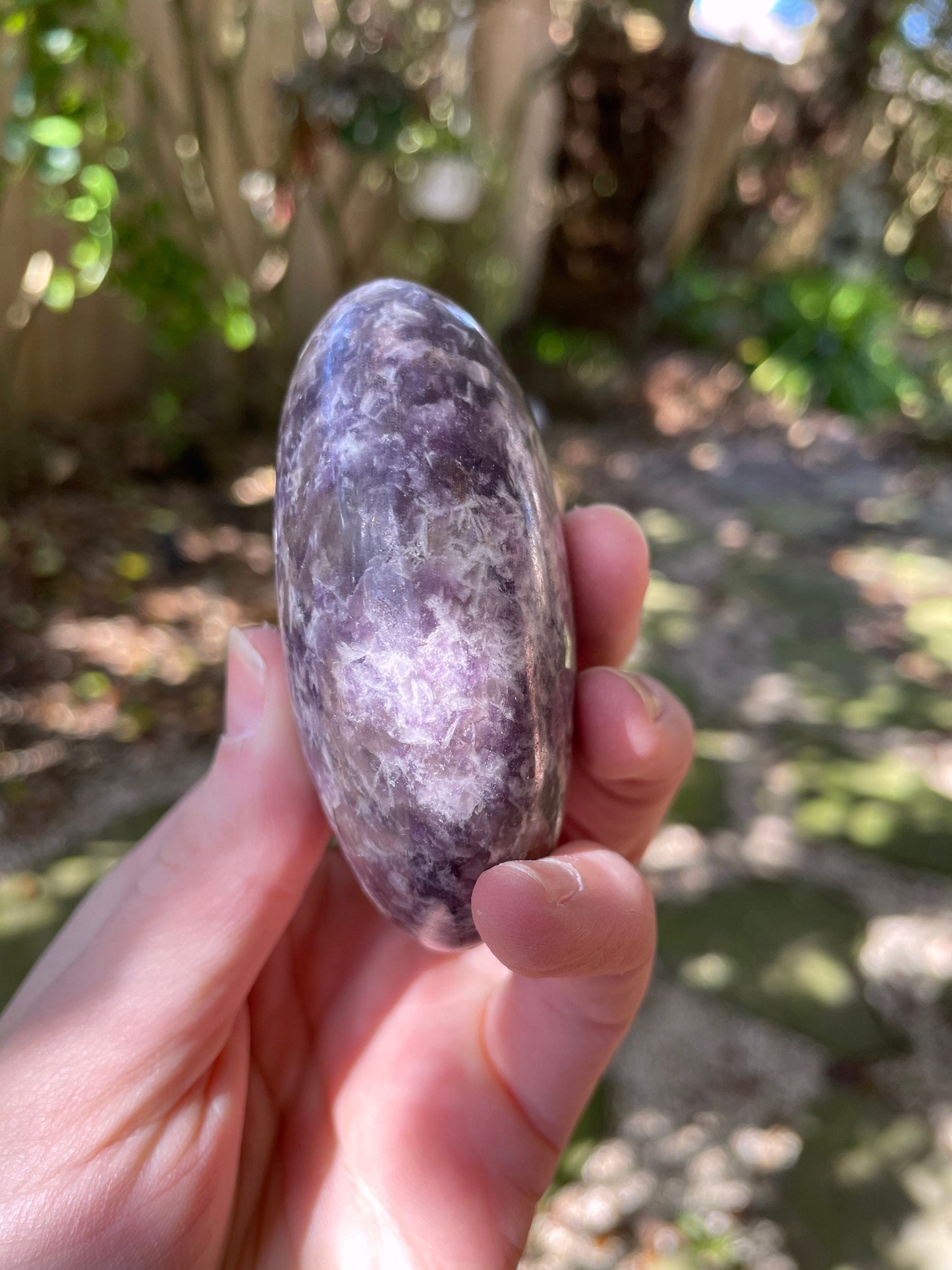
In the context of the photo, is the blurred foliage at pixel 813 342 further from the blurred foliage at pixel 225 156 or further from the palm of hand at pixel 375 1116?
the palm of hand at pixel 375 1116

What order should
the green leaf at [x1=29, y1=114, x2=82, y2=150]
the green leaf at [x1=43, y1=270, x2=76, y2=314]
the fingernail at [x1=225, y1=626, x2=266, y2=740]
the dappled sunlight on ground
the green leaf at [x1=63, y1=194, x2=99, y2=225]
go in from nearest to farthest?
the fingernail at [x1=225, y1=626, x2=266, y2=740], the dappled sunlight on ground, the green leaf at [x1=29, y1=114, x2=82, y2=150], the green leaf at [x1=63, y1=194, x2=99, y2=225], the green leaf at [x1=43, y1=270, x2=76, y2=314]

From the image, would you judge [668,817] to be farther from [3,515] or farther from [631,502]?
[3,515]

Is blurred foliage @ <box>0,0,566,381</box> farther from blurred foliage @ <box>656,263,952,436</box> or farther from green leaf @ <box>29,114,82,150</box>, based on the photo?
blurred foliage @ <box>656,263,952,436</box>

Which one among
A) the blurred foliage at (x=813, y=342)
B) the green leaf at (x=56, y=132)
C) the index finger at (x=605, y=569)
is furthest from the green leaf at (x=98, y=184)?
the blurred foliage at (x=813, y=342)

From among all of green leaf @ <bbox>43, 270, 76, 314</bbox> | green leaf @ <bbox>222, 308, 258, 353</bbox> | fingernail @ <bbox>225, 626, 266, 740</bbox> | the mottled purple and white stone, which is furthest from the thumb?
green leaf @ <bbox>222, 308, 258, 353</bbox>

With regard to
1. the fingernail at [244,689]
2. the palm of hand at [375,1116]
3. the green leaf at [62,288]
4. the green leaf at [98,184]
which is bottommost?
the palm of hand at [375,1116]

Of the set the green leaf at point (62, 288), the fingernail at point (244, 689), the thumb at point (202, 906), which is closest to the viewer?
the thumb at point (202, 906)

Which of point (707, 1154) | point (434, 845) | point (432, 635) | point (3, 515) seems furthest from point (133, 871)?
point (3, 515)
